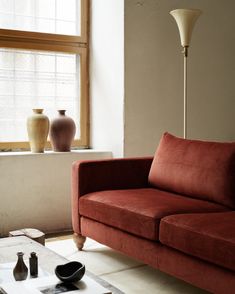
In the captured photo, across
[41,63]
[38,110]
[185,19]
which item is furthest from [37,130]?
[185,19]

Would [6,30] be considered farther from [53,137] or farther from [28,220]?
[28,220]

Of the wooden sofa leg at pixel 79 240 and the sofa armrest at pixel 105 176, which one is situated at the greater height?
the sofa armrest at pixel 105 176

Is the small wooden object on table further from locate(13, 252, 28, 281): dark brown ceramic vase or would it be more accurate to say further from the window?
the window

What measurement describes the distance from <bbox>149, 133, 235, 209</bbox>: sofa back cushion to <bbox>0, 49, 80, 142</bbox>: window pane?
4.57 feet

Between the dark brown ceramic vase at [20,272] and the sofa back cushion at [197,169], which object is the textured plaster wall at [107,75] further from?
the dark brown ceramic vase at [20,272]

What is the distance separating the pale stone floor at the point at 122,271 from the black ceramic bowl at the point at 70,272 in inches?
37.1

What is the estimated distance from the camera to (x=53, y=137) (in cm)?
432

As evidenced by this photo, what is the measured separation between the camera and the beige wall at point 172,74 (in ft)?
14.4

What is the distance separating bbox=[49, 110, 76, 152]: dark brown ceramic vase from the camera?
430 cm

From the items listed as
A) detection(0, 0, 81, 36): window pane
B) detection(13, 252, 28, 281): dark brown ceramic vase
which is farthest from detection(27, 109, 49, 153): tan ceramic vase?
detection(13, 252, 28, 281): dark brown ceramic vase

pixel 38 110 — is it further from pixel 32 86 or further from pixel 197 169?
pixel 197 169

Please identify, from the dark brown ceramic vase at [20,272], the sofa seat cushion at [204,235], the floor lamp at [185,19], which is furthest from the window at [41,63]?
the dark brown ceramic vase at [20,272]

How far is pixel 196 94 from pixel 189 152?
153 centimetres

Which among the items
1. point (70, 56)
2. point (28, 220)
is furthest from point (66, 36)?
point (28, 220)
